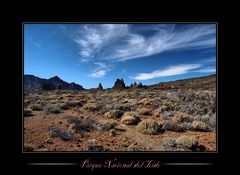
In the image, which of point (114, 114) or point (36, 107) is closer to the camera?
point (114, 114)

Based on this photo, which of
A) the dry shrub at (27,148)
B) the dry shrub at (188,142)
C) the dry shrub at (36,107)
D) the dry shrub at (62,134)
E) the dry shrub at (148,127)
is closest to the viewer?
the dry shrub at (27,148)

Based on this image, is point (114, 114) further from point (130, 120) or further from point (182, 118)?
point (182, 118)

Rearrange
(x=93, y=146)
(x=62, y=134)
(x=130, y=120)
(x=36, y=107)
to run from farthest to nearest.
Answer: (x=36, y=107), (x=130, y=120), (x=62, y=134), (x=93, y=146)

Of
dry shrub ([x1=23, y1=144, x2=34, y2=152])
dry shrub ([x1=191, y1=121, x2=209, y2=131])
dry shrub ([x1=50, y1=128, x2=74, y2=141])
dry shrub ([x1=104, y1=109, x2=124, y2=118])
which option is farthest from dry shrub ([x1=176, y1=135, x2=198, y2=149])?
dry shrub ([x1=23, y1=144, x2=34, y2=152])

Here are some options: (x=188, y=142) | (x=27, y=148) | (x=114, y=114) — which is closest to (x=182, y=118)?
(x=188, y=142)

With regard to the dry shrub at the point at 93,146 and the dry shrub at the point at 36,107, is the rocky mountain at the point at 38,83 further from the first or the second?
the dry shrub at the point at 93,146

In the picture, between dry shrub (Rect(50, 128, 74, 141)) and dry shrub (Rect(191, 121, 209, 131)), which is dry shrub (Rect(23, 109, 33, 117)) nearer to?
dry shrub (Rect(50, 128, 74, 141))

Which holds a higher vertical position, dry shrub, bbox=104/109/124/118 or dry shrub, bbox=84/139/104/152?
dry shrub, bbox=104/109/124/118

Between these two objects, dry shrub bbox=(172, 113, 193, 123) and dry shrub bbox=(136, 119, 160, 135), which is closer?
dry shrub bbox=(136, 119, 160, 135)

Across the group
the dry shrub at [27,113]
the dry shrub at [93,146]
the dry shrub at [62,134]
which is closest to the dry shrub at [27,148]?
the dry shrub at [62,134]

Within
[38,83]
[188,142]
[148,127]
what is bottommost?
[188,142]
